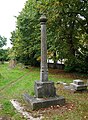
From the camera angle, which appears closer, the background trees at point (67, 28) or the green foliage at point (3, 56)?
the background trees at point (67, 28)

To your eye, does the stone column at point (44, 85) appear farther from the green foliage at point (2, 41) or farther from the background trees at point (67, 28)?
the green foliage at point (2, 41)

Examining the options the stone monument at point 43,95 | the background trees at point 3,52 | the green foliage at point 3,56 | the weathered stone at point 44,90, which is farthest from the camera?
the background trees at point 3,52

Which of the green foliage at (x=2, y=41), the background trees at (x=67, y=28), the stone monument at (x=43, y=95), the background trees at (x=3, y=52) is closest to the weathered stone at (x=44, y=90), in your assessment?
the stone monument at (x=43, y=95)

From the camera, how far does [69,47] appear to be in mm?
18828

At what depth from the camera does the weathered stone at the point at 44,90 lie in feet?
28.7

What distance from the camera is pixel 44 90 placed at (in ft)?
29.0

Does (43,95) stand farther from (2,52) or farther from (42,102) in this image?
(2,52)

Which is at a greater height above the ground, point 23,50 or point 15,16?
point 15,16

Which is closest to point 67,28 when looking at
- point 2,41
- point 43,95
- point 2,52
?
point 43,95

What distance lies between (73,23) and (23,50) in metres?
10.5

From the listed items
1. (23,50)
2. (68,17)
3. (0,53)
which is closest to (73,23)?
(68,17)

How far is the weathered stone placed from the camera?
28.7 ft

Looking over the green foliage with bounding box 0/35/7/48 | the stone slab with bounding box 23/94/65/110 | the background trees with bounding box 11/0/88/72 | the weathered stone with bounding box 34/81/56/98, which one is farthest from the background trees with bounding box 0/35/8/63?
the stone slab with bounding box 23/94/65/110

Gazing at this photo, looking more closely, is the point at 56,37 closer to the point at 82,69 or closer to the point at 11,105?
the point at 82,69
